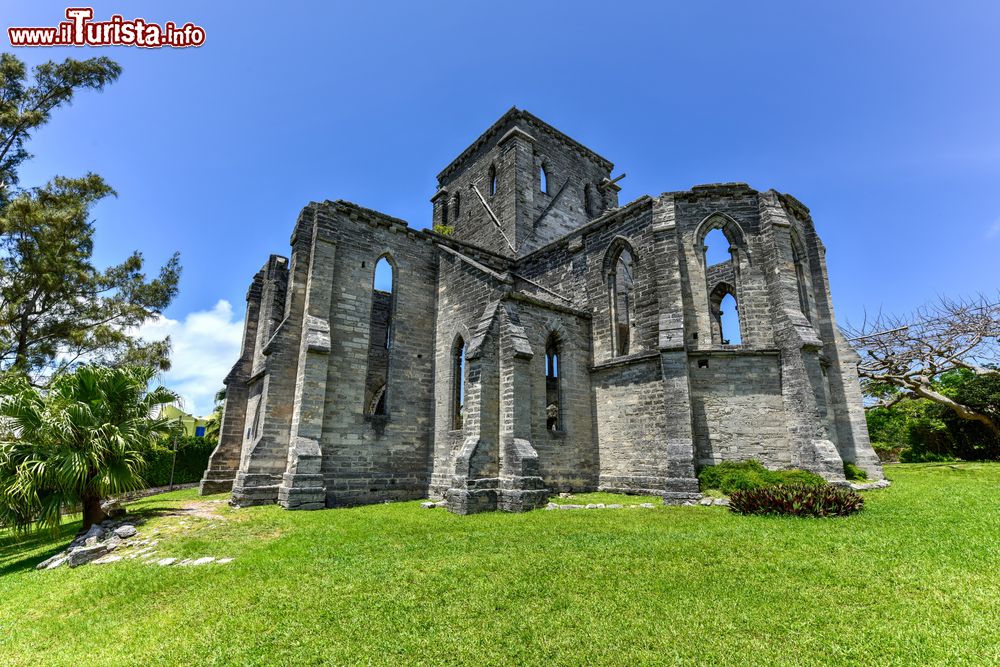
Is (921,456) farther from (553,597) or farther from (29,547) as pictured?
(29,547)

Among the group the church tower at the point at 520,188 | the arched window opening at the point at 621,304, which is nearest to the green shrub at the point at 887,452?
the arched window opening at the point at 621,304

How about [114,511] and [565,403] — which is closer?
[114,511]

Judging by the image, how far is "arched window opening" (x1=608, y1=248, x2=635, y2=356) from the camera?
15414 millimetres

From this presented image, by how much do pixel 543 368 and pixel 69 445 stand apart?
1165cm

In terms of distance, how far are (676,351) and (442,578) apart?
933cm

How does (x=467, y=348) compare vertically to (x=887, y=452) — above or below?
above

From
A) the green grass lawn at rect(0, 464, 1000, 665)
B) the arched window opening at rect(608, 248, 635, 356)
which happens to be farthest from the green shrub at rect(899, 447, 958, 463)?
the green grass lawn at rect(0, 464, 1000, 665)

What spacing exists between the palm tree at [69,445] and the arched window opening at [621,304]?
1327 centimetres

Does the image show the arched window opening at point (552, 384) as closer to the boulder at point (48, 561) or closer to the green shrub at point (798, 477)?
the green shrub at point (798, 477)

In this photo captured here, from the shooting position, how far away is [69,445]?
10219mm

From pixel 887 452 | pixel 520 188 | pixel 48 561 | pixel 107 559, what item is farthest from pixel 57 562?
pixel 887 452

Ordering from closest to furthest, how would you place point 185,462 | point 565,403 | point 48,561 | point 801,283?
point 48,561 < point 565,403 < point 801,283 < point 185,462

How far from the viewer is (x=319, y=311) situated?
14.8 metres

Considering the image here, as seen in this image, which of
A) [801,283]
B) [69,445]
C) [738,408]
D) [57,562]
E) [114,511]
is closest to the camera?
[57,562]
